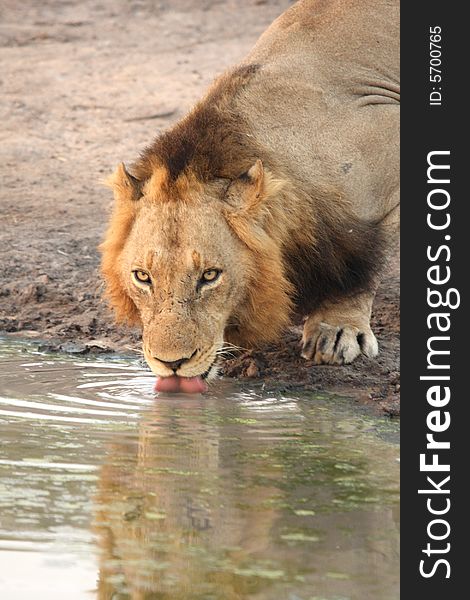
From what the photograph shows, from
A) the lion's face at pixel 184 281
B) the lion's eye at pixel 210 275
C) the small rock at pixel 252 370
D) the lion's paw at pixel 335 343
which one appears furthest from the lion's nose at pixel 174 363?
the lion's paw at pixel 335 343

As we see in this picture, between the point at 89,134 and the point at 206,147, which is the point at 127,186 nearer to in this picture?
the point at 206,147

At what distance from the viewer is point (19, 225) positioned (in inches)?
371

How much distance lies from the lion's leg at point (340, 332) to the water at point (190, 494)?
19.8 inches

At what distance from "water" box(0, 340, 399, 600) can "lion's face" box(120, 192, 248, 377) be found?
0.92 feet

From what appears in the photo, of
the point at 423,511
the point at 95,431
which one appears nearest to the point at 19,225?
the point at 95,431

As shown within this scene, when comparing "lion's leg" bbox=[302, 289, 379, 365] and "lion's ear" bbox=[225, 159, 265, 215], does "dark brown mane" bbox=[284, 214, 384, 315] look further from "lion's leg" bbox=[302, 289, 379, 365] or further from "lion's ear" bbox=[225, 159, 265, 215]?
"lion's ear" bbox=[225, 159, 265, 215]

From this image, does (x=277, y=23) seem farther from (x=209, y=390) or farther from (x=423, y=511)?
(x=423, y=511)

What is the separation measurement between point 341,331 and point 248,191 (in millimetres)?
1152

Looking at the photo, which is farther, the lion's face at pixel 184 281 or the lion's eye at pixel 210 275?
the lion's eye at pixel 210 275

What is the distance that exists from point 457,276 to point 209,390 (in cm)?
132

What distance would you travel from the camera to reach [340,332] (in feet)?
23.4

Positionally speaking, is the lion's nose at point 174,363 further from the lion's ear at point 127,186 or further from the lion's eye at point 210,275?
the lion's ear at point 127,186

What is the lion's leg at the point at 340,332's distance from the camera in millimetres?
7078

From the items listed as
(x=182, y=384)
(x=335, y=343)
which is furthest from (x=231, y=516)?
(x=335, y=343)
